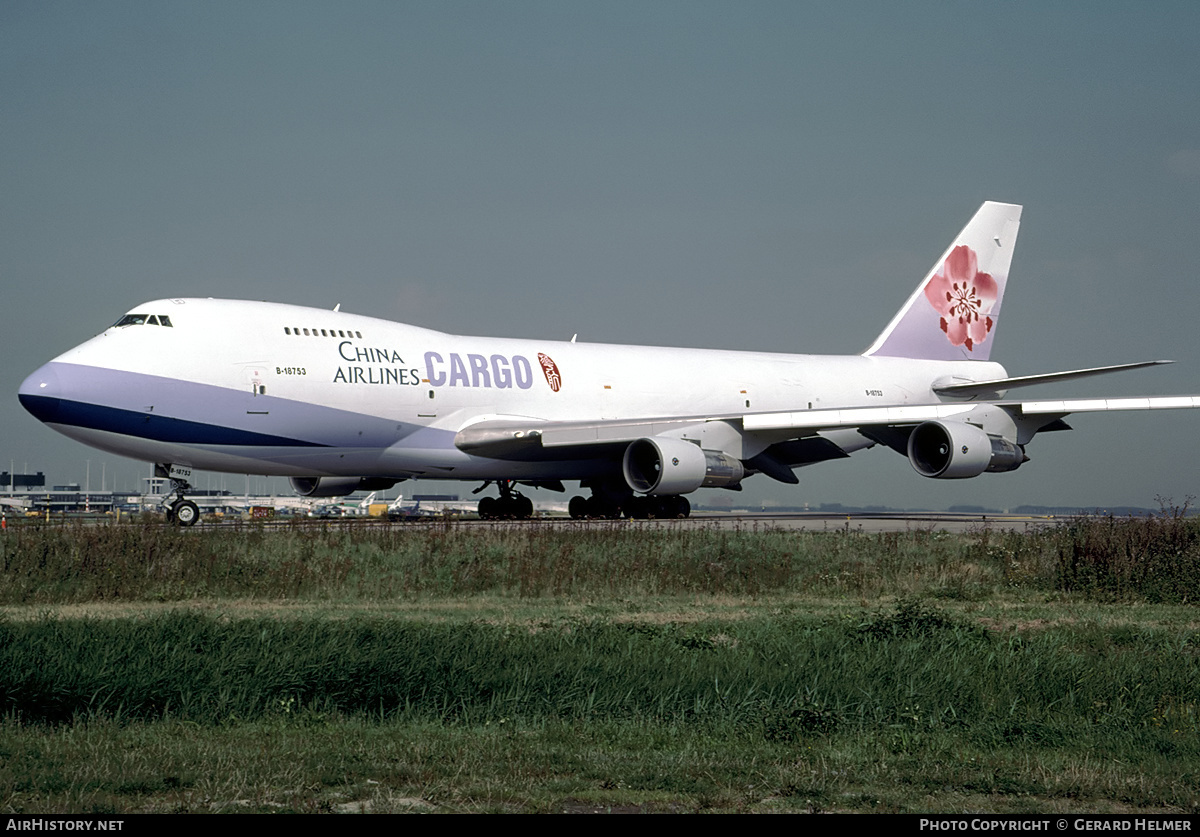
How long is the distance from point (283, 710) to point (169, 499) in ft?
57.4

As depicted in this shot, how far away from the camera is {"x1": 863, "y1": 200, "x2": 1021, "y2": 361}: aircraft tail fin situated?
4012 centimetres

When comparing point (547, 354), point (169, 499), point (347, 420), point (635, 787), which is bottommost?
point (635, 787)

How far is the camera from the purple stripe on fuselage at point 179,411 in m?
23.1

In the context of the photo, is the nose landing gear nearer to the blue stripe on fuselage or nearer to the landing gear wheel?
the landing gear wheel

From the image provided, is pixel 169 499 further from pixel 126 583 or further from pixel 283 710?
pixel 283 710

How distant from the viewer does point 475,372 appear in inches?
1134

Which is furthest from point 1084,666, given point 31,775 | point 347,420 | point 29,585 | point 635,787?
point 347,420

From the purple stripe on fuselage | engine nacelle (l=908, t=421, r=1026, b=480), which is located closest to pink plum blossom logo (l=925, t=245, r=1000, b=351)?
engine nacelle (l=908, t=421, r=1026, b=480)

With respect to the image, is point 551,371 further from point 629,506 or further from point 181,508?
point 181,508

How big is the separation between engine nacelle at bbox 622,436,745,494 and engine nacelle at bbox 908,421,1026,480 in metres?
4.53

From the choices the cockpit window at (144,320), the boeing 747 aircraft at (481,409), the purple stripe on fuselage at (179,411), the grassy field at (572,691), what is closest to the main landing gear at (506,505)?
the boeing 747 aircraft at (481,409)

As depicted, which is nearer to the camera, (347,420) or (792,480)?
(347,420)

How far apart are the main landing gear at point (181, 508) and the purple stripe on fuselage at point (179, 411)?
4.08ft
